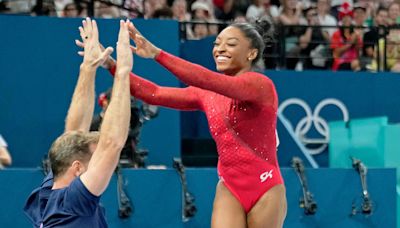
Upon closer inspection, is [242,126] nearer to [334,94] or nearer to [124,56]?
[124,56]

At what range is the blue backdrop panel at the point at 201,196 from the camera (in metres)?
8.27

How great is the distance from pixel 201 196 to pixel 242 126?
2436mm

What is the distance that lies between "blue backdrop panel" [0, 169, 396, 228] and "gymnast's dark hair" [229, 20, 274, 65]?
7.52ft

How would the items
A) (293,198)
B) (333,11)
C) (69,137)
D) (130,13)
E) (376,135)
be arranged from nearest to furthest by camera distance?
(69,137) < (293,198) < (376,135) < (130,13) < (333,11)

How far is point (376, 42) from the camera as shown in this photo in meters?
12.6

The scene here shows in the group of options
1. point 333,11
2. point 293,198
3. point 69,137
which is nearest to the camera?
point 69,137

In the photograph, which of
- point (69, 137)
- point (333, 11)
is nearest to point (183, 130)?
point (333, 11)

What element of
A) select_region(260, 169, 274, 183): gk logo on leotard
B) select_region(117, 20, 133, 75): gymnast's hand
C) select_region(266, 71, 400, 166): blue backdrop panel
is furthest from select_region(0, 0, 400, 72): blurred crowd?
select_region(117, 20, 133, 75): gymnast's hand

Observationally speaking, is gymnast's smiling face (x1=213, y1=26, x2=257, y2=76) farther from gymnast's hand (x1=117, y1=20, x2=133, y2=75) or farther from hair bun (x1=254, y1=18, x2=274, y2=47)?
gymnast's hand (x1=117, y1=20, x2=133, y2=75)

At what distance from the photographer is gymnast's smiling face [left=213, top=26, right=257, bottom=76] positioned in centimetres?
635

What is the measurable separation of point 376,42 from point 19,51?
4273 millimetres

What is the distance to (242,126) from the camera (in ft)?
20.9

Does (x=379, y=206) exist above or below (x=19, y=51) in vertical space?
below

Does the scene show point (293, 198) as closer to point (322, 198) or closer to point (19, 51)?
point (322, 198)
